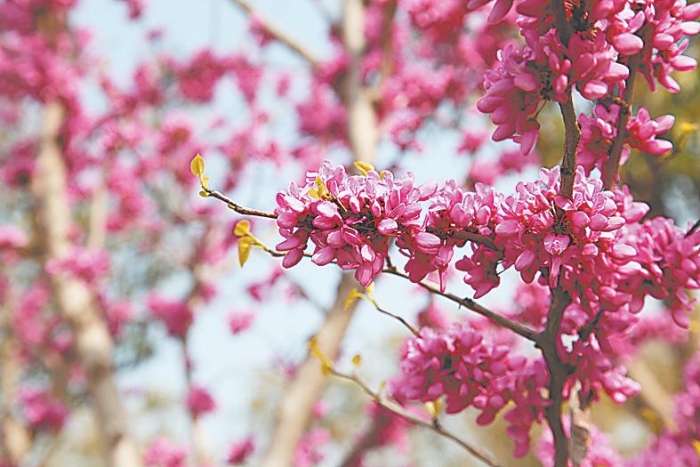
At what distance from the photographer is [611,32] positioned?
108 cm

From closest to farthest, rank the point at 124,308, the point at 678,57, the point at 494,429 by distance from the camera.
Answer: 1. the point at 678,57
2. the point at 124,308
3. the point at 494,429

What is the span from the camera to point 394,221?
1028mm

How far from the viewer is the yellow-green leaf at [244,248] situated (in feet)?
4.41

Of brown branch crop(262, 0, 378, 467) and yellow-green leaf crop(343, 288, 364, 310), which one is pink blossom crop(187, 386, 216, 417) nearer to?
brown branch crop(262, 0, 378, 467)

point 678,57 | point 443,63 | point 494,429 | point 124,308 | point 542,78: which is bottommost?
Result: point 542,78

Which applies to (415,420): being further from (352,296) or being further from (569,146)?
(569,146)

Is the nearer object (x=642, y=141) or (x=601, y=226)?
(x=601, y=226)

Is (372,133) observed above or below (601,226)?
above

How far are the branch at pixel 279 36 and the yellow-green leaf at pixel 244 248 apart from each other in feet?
9.16

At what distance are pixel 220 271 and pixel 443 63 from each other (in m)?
2.18

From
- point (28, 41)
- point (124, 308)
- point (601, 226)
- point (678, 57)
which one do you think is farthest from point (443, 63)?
point (601, 226)

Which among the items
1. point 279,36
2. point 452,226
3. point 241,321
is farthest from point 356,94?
point 452,226

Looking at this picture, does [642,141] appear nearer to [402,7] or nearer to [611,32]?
[611,32]

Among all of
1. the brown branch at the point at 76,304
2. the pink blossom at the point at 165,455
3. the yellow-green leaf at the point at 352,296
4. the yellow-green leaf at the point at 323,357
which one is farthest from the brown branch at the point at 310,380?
the pink blossom at the point at 165,455
